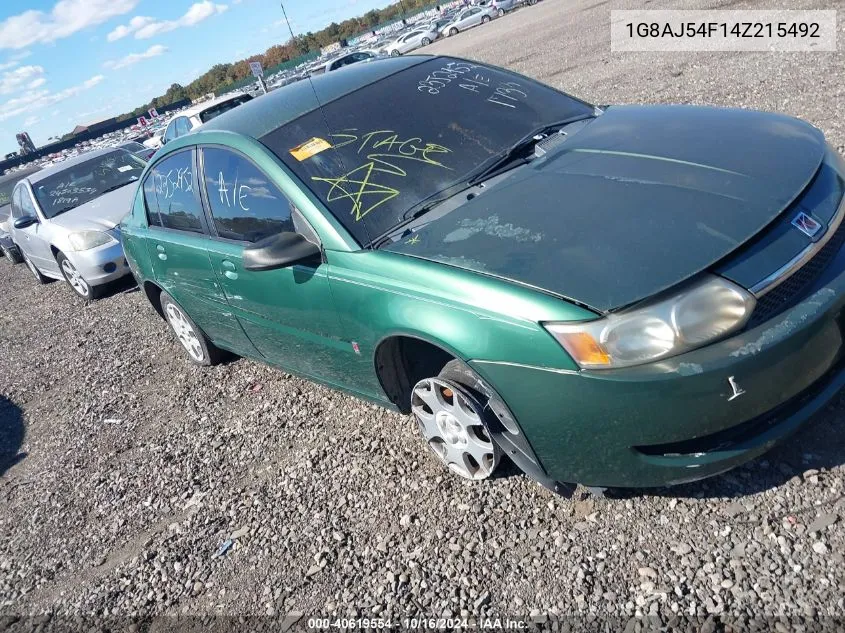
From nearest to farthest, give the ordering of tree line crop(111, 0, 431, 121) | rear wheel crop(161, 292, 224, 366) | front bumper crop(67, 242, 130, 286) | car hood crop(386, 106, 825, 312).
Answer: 1. car hood crop(386, 106, 825, 312)
2. rear wheel crop(161, 292, 224, 366)
3. front bumper crop(67, 242, 130, 286)
4. tree line crop(111, 0, 431, 121)

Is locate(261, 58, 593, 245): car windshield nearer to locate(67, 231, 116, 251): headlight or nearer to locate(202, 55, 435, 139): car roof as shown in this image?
locate(202, 55, 435, 139): car roof

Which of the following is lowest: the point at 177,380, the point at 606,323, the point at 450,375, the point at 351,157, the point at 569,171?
the point at 177,380

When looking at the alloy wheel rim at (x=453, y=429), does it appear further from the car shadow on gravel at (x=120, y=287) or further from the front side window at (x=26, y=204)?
the front side window at (x=26, y=204)

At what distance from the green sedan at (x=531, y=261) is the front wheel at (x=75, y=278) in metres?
5.10

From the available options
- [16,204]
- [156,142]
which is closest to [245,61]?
[156,142]

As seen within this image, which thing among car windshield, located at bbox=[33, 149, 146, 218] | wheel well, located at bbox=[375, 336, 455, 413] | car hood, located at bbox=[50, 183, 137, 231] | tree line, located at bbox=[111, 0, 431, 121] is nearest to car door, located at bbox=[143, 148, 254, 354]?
wheel well, located at bbox=[375, 336, 455, 413]

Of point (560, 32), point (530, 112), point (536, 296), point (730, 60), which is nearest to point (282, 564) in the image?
point (536, 296)

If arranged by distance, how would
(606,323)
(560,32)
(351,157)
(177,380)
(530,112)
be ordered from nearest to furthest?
(606,323) < (351,157) < (530,112) < (177,380) < (560,32)

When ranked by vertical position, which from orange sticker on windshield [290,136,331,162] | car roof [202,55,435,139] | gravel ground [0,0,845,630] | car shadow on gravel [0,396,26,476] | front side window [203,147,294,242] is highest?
car roof [202,55,435,139]

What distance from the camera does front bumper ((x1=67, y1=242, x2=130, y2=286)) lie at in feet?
26.5

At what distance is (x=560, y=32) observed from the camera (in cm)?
2058

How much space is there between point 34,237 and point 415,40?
114 ft

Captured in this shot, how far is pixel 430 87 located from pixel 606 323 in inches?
83.4

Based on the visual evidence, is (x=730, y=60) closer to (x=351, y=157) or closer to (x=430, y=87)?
(x=430, y=87)
